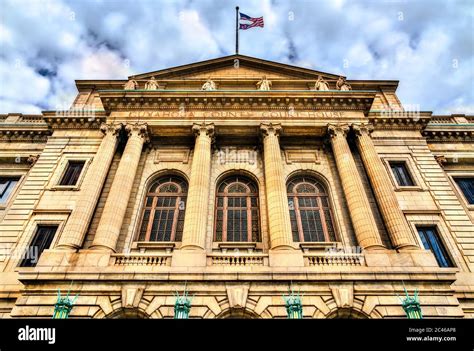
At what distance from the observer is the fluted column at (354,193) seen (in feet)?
45.1

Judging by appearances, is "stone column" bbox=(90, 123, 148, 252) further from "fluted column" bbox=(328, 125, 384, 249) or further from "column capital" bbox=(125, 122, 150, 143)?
"fluted column" bbox=(328, 125, 384, 249)

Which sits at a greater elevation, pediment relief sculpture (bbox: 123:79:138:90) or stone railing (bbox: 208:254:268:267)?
pediment relief sculpture (bbox: 123:79:138:90)

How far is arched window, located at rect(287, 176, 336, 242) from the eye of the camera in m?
15.7

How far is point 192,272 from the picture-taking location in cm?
1209

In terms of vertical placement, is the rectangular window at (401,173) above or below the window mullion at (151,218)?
above

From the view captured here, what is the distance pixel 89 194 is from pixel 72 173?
166 inches

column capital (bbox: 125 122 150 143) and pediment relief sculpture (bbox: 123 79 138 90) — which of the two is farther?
pediment relief sculpture (bbox: 123 79 138 90)

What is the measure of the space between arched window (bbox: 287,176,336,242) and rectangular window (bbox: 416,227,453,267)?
196 inches

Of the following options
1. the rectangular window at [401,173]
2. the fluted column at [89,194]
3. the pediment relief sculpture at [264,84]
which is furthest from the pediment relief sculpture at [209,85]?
the rectangular window at [401,173]

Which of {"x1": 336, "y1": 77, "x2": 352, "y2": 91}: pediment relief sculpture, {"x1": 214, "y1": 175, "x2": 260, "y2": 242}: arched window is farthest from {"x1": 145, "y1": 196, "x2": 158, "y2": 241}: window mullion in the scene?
{"x1": 336, "y1": 77, "x2": 352, "y2": 91}: pediment relief sculpture

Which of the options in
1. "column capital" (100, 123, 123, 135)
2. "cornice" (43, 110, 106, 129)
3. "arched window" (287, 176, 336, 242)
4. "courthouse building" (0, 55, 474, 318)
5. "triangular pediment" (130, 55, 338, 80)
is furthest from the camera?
"triangular pediment" (130, 55, 338, 80)

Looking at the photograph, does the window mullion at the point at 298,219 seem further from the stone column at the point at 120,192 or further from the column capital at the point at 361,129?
the stone column at the point at 120,192

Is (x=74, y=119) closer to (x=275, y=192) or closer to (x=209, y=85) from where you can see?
(x=209, y=85)

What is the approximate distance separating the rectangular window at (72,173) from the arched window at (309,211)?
13.8 m
